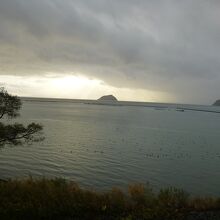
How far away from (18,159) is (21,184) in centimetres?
2495

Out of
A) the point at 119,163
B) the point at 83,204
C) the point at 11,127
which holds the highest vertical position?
the point at 11,127

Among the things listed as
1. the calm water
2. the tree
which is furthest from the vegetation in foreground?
the calm water

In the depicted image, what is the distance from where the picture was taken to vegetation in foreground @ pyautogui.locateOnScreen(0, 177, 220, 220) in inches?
619

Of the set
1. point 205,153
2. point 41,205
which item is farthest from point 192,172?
point 41,205

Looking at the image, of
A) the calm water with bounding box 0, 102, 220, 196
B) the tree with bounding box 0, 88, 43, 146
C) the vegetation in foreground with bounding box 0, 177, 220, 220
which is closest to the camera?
the vegetation in foreground with bounding box 0, 177, 220, 220

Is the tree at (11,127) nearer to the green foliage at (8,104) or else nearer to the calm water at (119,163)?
the green foliage at (8,104)

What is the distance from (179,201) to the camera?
59.3 feet

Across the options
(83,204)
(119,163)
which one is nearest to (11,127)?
(83,204)

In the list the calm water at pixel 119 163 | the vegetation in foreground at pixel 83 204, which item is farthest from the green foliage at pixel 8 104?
the vegetation in foreground at pixel 83 204

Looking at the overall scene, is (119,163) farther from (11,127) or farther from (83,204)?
(83,204)

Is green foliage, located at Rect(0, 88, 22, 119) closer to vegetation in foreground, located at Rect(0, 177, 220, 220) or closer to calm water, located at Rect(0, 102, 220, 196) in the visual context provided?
calm water, located at Rect(0, 102, 220, 196)

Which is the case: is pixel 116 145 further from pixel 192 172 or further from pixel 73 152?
pixel 192 172

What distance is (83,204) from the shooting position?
16734mm

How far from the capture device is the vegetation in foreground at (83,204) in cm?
1573
